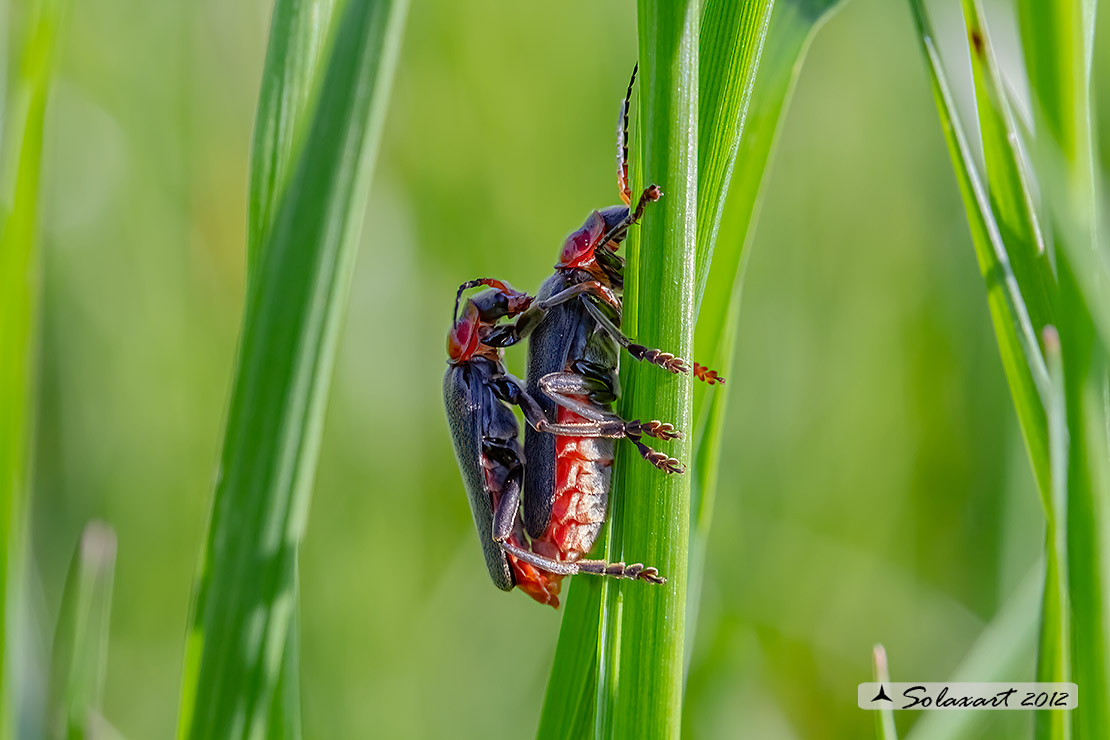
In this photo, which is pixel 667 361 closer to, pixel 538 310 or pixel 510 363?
pixel 538 310

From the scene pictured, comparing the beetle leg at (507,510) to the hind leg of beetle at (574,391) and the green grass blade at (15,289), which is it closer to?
the hind leg of beetle at (574,391)

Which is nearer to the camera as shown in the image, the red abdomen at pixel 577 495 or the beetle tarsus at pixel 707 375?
the beetle tarsus at pixel 707 375

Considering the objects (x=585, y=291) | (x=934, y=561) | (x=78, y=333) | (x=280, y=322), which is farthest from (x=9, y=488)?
(x=934, y=561)

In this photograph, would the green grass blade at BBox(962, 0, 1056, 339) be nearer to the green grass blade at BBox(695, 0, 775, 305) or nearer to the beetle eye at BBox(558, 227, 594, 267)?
the green grass blade at BBox(695, 0, 775, 305)

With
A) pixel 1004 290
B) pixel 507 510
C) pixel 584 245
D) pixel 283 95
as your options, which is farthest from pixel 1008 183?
pixel 507 510

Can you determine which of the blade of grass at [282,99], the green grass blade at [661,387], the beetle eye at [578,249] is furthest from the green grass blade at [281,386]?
the beetle eye at [578,249]

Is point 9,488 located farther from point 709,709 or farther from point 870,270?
point 870,270

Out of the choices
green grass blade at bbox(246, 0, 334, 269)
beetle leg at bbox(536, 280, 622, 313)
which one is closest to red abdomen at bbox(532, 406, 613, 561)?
beetle leg at bbox(536, 280, 622, 313)
